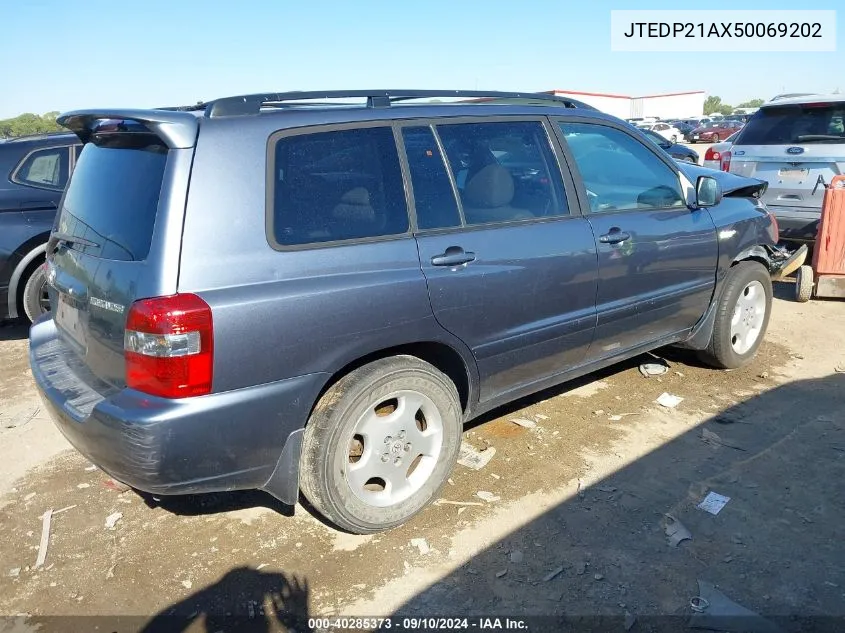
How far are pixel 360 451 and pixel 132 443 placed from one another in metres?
1.00

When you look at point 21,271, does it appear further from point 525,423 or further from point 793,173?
point 793,173

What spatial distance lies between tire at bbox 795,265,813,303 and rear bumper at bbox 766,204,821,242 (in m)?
0.42

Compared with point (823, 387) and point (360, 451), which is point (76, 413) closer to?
point (360, 451)

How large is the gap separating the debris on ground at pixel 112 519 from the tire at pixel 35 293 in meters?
3.21

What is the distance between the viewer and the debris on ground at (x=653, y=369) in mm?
4828

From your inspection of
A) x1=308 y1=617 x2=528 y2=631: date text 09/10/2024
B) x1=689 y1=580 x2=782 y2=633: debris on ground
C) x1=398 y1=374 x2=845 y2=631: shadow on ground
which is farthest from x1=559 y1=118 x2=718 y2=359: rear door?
x1=308 y1=617 x2=528 y2=631: date text 09/10/2024

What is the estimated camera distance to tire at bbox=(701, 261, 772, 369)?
4566 millimetres

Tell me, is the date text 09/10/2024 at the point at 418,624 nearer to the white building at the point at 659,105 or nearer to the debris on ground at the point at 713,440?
the debris on ground at the point at 713,440

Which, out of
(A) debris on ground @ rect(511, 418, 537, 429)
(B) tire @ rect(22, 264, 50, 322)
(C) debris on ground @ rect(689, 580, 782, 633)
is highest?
(B) tire @ rect(22, 264, 50, 322)

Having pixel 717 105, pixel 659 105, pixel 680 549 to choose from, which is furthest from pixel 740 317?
pixel 717 105

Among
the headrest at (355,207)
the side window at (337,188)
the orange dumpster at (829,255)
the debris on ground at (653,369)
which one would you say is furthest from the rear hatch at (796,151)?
the headrest at (355,207)

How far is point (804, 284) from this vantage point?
6438 millimetres

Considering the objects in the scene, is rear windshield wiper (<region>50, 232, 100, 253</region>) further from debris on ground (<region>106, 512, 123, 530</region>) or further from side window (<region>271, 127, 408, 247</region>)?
debris on ground (<region>106, 512, 123, 530</region>)

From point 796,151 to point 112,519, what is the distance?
6.77 m
